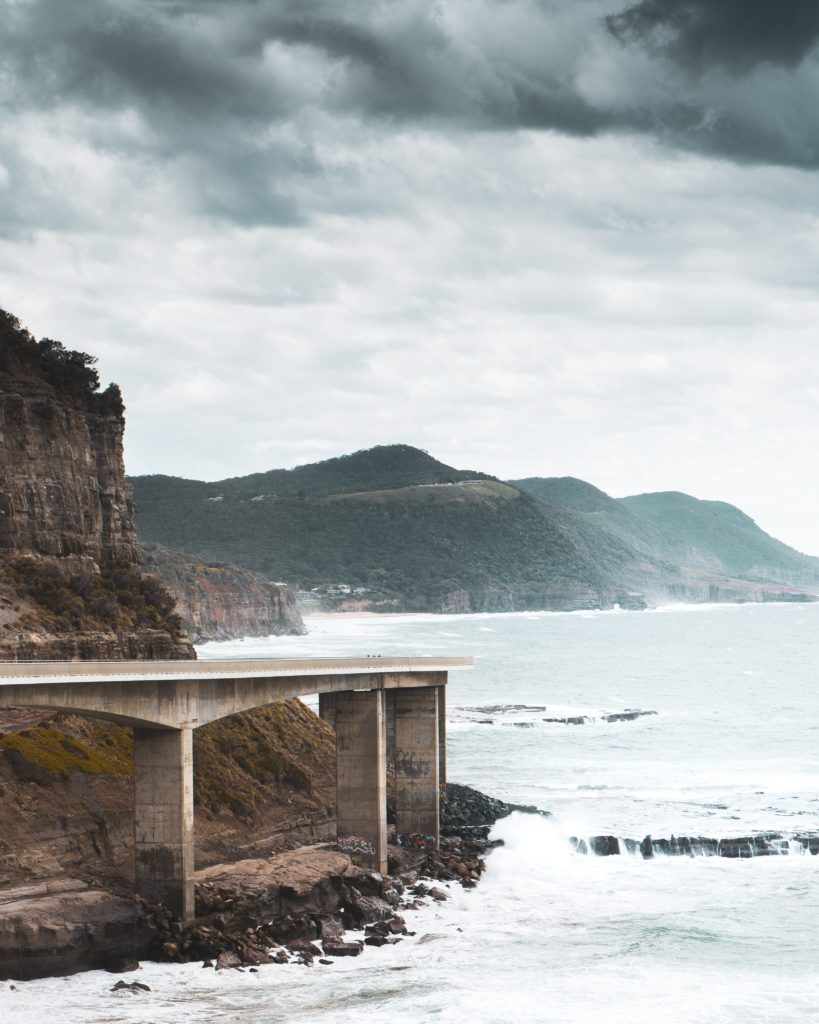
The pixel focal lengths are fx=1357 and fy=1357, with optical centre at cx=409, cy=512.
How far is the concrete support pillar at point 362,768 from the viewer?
44.0 m

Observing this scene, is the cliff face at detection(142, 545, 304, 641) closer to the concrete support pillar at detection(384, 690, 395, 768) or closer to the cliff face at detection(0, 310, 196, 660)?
the cliff face at detection(0, 310, 196, 660)

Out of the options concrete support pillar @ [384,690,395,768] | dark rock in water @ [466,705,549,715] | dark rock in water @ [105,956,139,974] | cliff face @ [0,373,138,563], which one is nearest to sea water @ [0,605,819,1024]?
dark rock in water @ [105,956,139,974]

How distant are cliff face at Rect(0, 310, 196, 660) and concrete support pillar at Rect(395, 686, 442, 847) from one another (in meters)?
13.4

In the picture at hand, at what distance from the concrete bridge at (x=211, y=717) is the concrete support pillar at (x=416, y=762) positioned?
0.04 m

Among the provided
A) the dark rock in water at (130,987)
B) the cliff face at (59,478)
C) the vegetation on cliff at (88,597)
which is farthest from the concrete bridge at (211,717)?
the cliff face at (59,478)

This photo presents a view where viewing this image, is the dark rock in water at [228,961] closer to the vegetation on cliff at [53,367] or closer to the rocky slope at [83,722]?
the rocky slope at [83,722]

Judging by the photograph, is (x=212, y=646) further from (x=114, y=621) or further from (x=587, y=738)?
(x=114, y=621)

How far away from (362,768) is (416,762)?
5.46 metres

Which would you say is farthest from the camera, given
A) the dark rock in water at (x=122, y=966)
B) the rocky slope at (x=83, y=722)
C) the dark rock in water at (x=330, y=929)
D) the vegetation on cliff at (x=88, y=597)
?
the vegetation on cliff at (x=88, y=597)

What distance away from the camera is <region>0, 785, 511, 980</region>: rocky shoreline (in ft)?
104

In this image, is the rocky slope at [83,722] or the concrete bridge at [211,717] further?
the rocky slope at [83,722]

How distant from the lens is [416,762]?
49844 millimetres

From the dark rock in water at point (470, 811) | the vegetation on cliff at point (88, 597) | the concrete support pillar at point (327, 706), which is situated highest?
the vegetation on cliff at point (88, 597)

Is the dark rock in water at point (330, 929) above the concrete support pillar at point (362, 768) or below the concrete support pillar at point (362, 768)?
below
